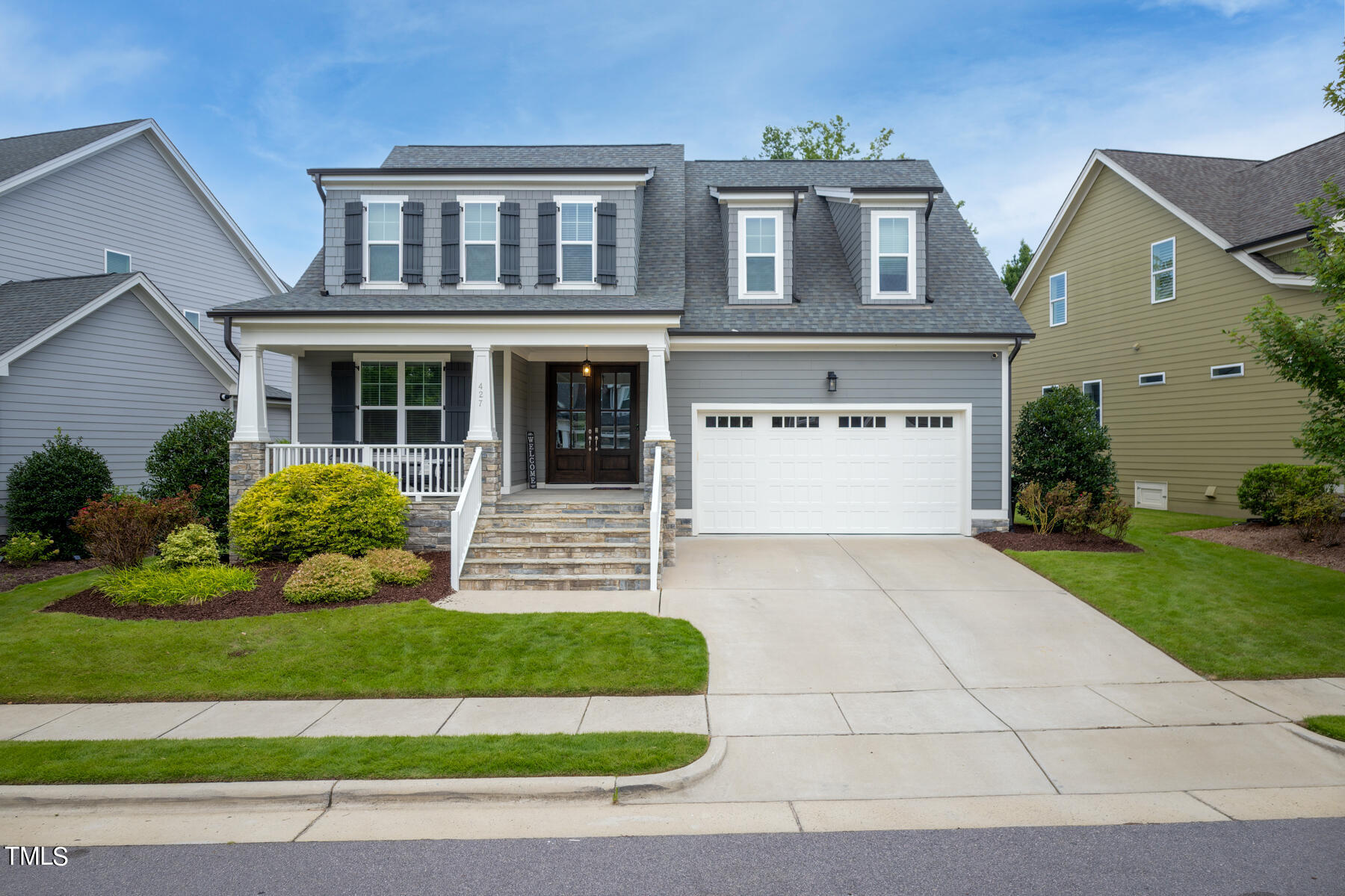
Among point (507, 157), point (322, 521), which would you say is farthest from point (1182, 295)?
point (322, 521)

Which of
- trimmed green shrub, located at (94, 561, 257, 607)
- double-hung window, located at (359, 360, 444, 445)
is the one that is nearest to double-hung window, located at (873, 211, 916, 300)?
double-hung window, located at (359, 360, 444, 445)

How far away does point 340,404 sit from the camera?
12.2 metres

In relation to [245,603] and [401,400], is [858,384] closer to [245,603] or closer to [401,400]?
[401,400]

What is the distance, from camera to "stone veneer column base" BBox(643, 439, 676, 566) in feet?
32.0

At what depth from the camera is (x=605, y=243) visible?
11852 millimetres

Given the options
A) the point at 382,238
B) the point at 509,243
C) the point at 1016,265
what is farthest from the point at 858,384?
the point at 1016,265

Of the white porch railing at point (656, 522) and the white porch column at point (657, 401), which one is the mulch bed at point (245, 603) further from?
the white porch column at point (657, 401)

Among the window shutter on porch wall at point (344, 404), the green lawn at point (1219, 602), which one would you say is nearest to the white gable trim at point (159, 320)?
the window shutter on porch wall at point (344, 404)

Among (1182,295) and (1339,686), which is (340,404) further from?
(1182,295)

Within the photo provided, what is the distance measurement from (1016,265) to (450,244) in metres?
29.1

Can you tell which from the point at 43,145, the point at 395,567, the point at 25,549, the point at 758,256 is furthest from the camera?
the point at 43,145

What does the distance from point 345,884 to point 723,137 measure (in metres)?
29.7

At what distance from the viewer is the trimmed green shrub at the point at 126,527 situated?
8.82 m

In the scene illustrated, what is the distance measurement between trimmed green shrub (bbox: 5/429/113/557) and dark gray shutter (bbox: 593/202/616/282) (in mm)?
9749
